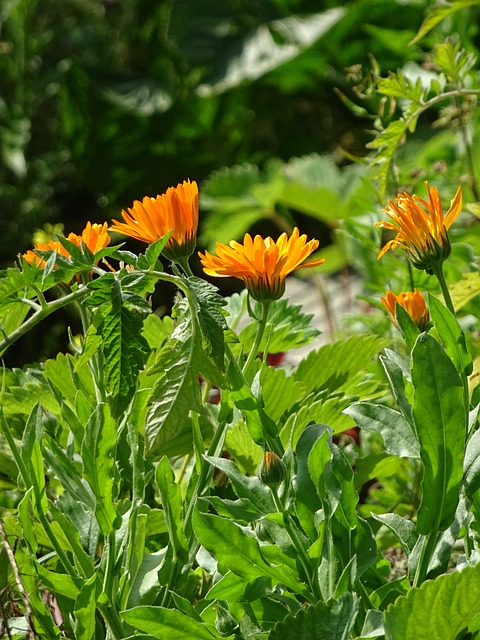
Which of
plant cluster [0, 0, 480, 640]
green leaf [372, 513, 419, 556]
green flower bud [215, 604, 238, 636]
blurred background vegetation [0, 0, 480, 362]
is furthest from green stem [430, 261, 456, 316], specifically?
blurred background vegetation [0, 0, 480, 362]

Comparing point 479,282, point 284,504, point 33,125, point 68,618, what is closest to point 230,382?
point 284,504

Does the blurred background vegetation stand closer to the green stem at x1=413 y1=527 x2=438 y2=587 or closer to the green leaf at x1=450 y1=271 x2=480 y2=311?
the green leaf at x1=450 y1=271 x2=480 y2=311

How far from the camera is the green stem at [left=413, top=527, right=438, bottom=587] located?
625mm

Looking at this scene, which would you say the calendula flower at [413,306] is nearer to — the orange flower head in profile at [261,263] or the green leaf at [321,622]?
the orange flower head in profile at [261,263]

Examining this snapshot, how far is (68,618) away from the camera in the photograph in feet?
2.42

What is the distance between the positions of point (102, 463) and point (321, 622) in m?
0.21

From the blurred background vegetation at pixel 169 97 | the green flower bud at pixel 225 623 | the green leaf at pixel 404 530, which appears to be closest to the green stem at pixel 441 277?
the green leaf at pixel 404 530

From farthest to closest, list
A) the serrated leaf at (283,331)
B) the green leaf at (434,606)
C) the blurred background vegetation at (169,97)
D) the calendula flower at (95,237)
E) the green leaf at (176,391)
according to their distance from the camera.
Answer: the blurred background vegetation at (169,97) → the serrated leaf at (283,331) → the calendula flower at (95,237) → the green leaf at (176,391) → the green leaf at (434,606)

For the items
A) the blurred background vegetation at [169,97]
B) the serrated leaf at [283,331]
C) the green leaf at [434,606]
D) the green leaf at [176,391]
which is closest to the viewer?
the green leaf at [434,606]

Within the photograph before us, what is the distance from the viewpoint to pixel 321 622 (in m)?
0.56

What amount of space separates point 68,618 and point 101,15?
460 cm

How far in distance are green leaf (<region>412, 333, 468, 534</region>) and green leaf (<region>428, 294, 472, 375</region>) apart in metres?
0.05

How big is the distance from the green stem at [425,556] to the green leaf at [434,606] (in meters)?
0.07

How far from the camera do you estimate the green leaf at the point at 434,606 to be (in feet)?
1.79
